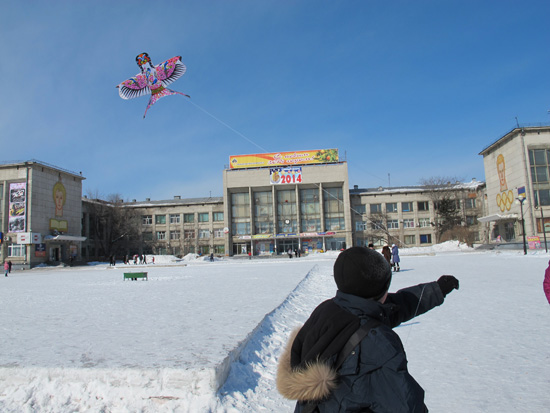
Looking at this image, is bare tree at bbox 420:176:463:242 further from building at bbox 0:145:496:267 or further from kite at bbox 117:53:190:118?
kite at bbox 117:53:190:118

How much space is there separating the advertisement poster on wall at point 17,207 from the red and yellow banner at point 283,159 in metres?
32.3

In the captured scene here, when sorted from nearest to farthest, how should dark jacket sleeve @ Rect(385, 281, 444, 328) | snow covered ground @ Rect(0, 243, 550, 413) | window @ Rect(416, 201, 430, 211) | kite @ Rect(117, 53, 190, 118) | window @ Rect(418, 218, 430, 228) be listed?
dark jacket sleeve @ Rect(385, 281, 444, 328) < snow covered ground @ Rect(0, 243, 550, 413) < kite @ Rect(117, 53, 190, 118) < window @ Rect(418, 218, 430, 228) < window @ Rect(416, 201, 430, 211)

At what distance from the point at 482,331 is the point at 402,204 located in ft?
228

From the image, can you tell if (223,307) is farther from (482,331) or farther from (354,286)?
(354,286)

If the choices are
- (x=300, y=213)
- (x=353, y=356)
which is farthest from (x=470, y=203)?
(x=353, y=356)

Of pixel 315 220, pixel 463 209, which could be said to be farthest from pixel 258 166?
pixel 463 209

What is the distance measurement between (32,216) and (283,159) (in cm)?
3906

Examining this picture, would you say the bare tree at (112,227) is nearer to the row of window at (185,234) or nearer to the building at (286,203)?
the row of window at (185,234)

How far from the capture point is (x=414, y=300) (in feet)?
7.48

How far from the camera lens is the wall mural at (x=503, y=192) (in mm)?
53872

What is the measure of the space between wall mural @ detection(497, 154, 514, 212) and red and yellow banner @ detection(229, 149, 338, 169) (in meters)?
25.0

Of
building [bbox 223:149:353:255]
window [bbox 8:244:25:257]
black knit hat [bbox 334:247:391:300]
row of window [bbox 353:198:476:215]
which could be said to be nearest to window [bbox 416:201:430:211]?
row of window [bbox 353:198:476:215]

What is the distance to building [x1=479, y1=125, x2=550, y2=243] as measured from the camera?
49.8 m

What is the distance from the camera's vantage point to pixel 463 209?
70.1 metres
